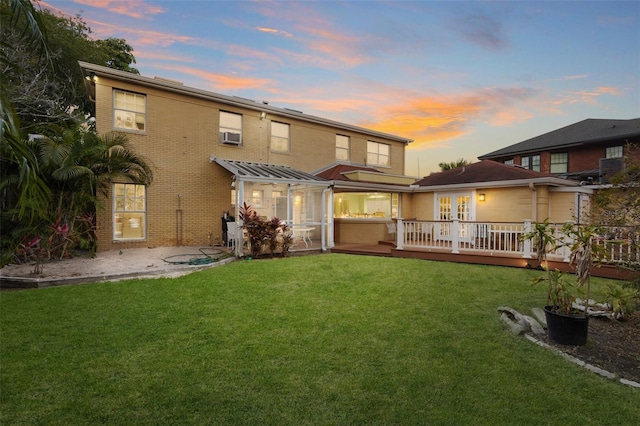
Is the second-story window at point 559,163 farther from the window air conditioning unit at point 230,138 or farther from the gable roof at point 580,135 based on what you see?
the window air conditioning unit at point 230,138

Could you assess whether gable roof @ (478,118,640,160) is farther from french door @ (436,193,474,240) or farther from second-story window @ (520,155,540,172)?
french door @ (436,193,474,240)

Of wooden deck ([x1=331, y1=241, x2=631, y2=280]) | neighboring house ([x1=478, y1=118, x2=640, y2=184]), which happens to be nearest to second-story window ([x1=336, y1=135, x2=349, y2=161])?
wooden deck ([x1=331, y1=241, x2=631, y2=280])

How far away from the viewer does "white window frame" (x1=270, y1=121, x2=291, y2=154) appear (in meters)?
16.0

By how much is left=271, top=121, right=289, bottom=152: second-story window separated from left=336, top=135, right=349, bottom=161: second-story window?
3414 millimetres

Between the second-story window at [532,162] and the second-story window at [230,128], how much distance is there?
21747 millimetres

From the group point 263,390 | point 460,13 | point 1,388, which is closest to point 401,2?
point 460,13

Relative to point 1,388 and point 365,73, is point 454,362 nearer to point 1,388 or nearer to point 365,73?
point 1,388

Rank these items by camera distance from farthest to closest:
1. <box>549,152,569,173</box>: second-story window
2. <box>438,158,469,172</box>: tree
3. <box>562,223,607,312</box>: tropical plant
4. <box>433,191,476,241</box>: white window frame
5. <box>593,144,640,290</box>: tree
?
1. <box>438,158,469,172</box>: tree
2. <box>549,152,569,173</box>: second-story window
3. <box>433,191,476,241</box>: white window frame
4. <box>593,144,640,290</box>: tree
5. <box>562,223,607,312</box>: tropical plant

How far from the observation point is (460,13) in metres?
11.7

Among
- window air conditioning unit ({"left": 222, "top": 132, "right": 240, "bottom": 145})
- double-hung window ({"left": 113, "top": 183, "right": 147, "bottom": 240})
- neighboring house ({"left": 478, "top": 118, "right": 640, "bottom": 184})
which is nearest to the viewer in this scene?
double-hung window ({"left": 113, "top": 183, "right": 147, "bottom": 240})

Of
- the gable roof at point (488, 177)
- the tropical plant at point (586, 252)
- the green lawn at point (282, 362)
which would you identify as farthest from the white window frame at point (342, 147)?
the tropical plant at point (586, 252)

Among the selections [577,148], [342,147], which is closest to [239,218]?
[342,147]

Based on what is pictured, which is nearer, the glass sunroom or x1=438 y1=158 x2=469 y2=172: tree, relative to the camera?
the glass sunroom

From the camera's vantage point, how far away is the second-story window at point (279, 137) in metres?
16.0
